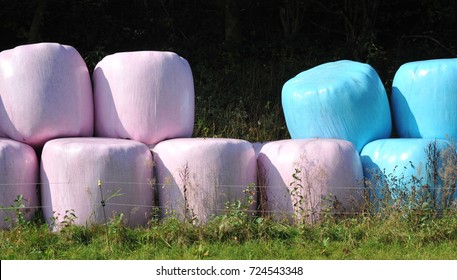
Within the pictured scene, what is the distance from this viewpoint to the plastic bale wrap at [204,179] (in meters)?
5.43

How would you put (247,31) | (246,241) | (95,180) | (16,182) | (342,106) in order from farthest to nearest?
(247,31) → (342,106) → (16,182) → (95,180) → (246,241)

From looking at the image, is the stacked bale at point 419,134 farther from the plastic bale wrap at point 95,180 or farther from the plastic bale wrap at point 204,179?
the plastic bale wrap at point 95,180

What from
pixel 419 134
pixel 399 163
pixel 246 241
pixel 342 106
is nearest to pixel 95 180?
pixel 246 241

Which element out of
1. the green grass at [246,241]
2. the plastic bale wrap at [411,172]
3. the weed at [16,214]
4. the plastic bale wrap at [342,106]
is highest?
the plastic bale wrap at [342,106]

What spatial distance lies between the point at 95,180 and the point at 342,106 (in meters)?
1.92

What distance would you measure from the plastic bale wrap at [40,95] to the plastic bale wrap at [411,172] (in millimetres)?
2215

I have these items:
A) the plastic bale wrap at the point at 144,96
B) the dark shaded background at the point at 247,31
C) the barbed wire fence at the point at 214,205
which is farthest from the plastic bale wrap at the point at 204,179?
the dark shaded background at the point at 247,31

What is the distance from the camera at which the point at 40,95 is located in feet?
18.7

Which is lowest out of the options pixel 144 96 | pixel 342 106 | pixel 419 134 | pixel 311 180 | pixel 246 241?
pixel 246 241

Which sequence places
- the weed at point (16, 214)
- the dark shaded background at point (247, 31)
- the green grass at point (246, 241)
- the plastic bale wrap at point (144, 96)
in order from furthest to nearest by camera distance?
the dark shaded background at point (247, 31)
the plastic bale wrap at point (144, 96)
the weed at point (16, 214)
the green grass at point (246, 241)

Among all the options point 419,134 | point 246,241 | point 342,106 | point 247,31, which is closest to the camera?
point 246,241

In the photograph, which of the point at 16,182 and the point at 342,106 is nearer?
the point at 16,182

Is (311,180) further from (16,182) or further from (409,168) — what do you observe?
(16,182)
